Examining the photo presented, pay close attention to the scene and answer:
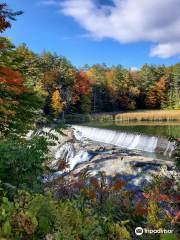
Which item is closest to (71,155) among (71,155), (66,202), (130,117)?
(71,155)

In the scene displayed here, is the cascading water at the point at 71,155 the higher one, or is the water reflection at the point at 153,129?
the water reflection at the point at 153,129

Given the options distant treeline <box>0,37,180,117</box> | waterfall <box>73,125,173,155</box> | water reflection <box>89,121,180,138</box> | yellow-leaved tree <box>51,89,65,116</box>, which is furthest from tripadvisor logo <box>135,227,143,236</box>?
yellow-leaved tree <box>51,89,65,116</box>

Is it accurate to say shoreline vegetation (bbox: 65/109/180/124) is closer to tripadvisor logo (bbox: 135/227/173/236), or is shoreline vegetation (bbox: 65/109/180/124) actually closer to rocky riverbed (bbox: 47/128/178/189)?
rocky riverbed (bbox: 47/128/178/189)

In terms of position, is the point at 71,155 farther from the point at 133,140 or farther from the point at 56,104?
the point at 56,104

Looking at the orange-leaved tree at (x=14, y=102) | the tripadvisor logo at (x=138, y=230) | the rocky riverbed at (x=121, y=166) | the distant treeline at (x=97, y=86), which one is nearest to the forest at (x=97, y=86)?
the distant treeline at (x=97, y=86)

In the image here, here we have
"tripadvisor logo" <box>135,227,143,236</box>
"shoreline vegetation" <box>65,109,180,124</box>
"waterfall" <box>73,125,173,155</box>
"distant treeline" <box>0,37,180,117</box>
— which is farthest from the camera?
"distant treeline" <box>0,37,180,117</box>

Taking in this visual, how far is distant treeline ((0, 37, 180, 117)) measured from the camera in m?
64.5

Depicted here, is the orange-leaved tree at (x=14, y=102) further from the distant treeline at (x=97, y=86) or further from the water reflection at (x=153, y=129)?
the distant treeline at (x=97, y=86)

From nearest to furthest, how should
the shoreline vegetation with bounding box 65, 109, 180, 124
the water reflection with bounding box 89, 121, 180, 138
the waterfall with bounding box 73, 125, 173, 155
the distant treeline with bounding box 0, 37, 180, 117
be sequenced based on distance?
1. the waterfall with bounding box 73, 125, 173, 155
2. the water reflection with bounding box 89, 121, 180, 138
3. the shoreline vegetation with bounding box 65, 109, 180, 124
4. the distant treeline with bounding box 0, 37, 180, 117

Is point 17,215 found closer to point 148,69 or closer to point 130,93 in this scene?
point 130,93

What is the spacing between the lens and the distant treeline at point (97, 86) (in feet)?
212

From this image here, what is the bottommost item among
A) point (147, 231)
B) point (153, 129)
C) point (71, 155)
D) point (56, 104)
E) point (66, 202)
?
point (71, 155)

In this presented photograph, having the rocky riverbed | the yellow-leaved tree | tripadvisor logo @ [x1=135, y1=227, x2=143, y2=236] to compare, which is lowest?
the rocky riverbed

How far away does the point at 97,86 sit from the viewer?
78375 mm
